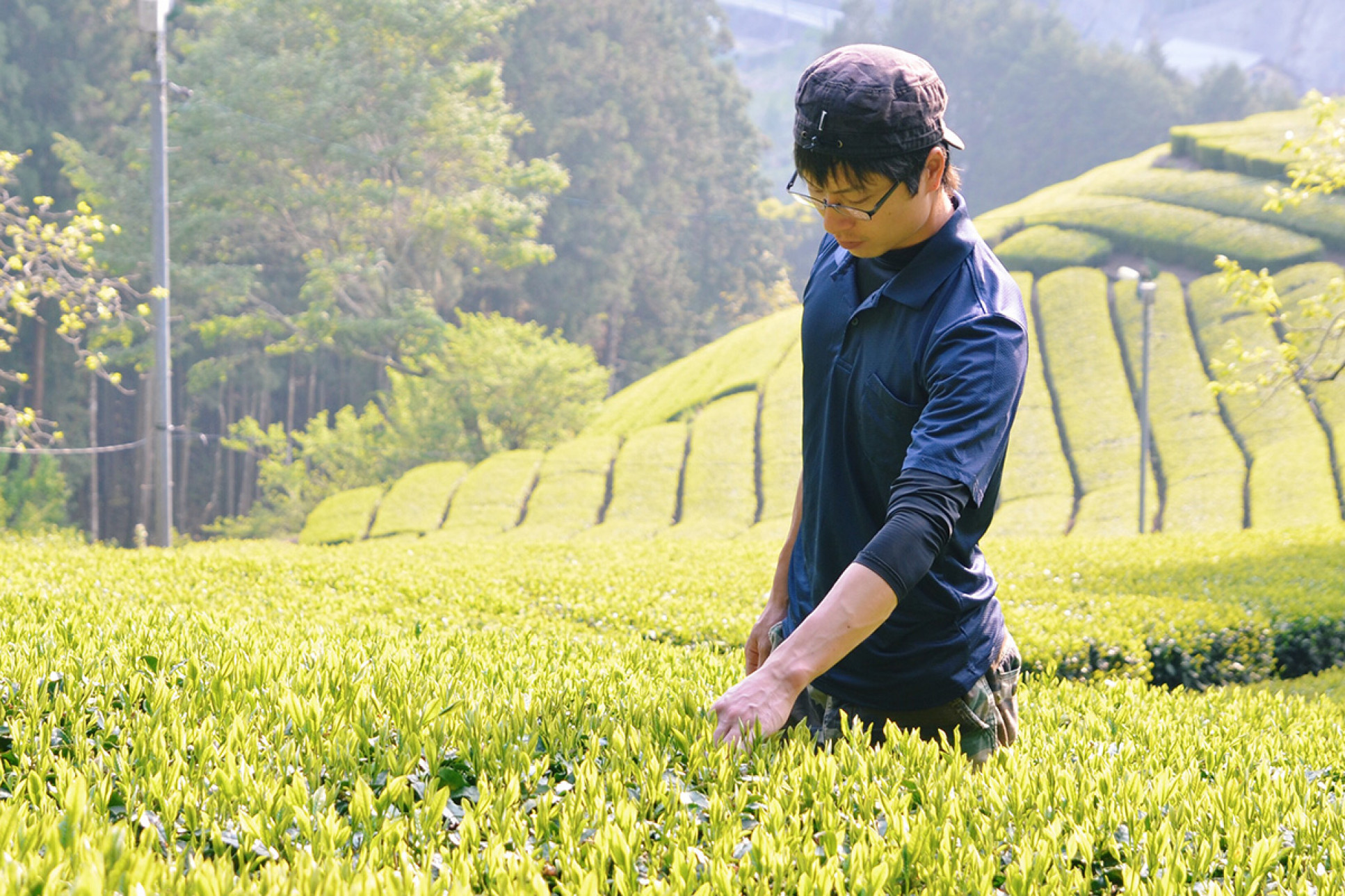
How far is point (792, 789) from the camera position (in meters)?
2.20

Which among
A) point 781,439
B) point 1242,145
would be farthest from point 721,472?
point 1242,145

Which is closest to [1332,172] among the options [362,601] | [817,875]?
[362,601]

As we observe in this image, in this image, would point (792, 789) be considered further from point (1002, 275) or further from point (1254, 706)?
point (1254, 706)

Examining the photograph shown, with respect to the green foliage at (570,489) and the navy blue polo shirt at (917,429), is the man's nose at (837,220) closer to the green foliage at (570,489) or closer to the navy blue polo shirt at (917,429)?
the navy blue polo shirt at (917,429)

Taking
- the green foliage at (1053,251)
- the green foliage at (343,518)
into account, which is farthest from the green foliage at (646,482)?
the green foliage at (1053,251)

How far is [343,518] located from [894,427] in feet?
86.1

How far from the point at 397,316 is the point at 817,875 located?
105 ft

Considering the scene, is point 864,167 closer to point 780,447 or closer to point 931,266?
point 931,266

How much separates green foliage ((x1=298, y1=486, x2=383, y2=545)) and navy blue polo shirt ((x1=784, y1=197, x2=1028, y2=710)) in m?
24.2

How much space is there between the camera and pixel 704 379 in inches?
1251

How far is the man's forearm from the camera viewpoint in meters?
1.95

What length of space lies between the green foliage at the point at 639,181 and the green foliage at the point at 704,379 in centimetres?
641

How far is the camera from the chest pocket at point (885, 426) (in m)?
2.16

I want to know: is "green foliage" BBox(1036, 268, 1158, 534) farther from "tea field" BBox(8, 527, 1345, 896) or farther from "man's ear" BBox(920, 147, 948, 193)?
"man's ear" BBox(920, 147, 948, 193)
